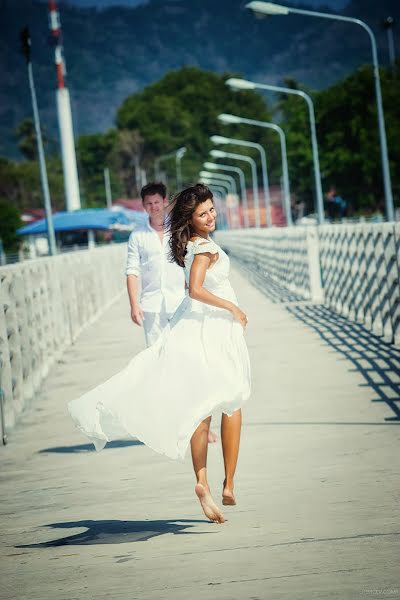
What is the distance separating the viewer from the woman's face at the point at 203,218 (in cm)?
641

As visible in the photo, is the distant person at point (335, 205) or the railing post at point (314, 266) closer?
the railing post at point (314, 266)

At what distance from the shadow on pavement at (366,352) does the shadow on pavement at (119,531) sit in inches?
132

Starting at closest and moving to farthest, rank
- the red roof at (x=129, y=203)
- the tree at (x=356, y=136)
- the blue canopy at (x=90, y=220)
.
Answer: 1. the blue canopy at (x=90, y=220)
2. the tree at (x=356, y=136)
3. the red roof at (x=129, y=203)

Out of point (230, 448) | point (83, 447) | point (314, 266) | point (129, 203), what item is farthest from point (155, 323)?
point (129, 203)

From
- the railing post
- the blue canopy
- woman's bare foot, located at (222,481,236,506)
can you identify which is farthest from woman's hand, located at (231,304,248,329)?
the blue canopy

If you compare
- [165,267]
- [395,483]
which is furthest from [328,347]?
[395,483]

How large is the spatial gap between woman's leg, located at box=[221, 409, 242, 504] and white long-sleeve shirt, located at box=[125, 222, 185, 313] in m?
2.81

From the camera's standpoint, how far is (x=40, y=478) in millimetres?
8320

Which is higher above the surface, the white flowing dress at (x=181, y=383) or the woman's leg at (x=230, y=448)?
the white flowing dress at (x=181, y=383)

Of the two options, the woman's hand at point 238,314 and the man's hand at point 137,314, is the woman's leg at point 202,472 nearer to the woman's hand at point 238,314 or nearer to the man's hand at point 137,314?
the woman's hand at point 238,314

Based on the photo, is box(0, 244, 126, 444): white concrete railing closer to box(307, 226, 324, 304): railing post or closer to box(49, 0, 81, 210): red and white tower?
box(307, 226, 324, 304): railing post

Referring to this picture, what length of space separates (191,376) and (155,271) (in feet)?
9.98

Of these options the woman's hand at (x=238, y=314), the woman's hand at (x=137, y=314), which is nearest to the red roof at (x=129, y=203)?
the woman's hand at (x=137, y=314)

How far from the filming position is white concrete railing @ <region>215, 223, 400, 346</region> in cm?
1476
